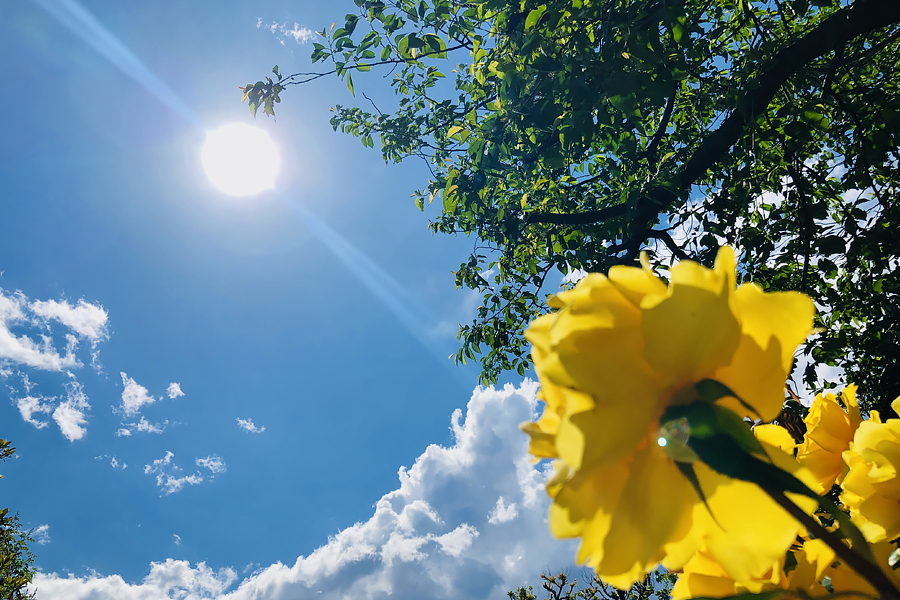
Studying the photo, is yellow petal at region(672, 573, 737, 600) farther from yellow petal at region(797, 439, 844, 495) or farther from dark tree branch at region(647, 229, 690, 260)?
dark tree branch at region(647, 229, 690, 260)

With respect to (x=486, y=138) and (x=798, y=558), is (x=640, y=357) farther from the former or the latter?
(x=486, y=138)

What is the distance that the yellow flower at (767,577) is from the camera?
1.54 feet

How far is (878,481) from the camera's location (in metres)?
0.59

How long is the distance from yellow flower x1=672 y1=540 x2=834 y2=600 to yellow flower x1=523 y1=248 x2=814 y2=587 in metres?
0.11

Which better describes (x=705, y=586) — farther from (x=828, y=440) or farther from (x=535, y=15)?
(x=535, y=15)

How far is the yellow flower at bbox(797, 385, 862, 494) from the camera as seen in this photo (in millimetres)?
725

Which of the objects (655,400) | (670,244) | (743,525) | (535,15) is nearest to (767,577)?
(743,525)

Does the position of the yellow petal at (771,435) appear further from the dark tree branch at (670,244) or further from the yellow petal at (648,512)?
the dark tree branch at (670,244)

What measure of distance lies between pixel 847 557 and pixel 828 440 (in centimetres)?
56

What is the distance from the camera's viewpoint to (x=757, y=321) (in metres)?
0.39

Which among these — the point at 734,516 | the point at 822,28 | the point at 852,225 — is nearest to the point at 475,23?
the point at 822,28

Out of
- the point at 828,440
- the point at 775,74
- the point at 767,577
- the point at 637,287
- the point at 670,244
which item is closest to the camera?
the point at 637,287

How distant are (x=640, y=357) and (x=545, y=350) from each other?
83 mm

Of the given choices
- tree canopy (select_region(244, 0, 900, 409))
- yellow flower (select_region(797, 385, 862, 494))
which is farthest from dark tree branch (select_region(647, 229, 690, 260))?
yellow flower (select_region(797, 385, 862, 494))
